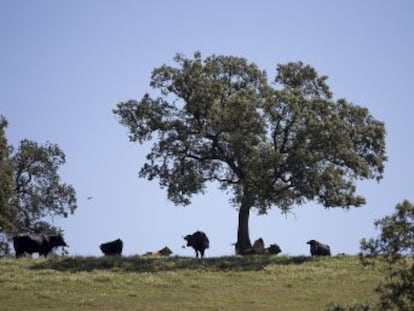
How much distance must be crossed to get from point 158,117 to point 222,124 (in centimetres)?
461

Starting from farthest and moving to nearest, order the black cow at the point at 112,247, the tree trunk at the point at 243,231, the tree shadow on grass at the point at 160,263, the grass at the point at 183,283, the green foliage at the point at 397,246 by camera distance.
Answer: the tree trunk at the point at 243,231
the black cow at the point at 112,247
the tree shadow on grass at the point at 160,263
the grass at the point at 183,283
the green foliage at the point at 397,246

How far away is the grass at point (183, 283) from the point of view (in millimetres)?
29109

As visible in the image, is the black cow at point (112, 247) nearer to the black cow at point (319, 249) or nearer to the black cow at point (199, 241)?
the black cow at point (199, 241)

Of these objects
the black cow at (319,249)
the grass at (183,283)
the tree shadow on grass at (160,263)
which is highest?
the black cow at (319,249)

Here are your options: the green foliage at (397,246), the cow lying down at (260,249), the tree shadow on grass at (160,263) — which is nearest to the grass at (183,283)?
the tree shadow on grass at (160,263)

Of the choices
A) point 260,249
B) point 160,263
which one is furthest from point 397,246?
point 260,249

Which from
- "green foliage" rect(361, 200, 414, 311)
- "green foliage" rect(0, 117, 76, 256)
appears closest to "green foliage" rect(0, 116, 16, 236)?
"green foliage" rect(0, 117, 76, 256)

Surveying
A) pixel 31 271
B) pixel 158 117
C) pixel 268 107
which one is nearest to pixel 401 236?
pixel 31 271

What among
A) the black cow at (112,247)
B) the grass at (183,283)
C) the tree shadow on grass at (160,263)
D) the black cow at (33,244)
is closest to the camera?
the grass at (183,283)

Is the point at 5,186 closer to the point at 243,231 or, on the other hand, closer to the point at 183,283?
the point at 243,231

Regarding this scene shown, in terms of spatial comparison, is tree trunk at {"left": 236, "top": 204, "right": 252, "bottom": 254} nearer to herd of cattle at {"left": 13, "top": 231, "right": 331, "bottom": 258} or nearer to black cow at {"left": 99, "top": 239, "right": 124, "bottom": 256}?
herd of cattle at {"left": 13, "top": 231, "right": 331, "bottom": 258}

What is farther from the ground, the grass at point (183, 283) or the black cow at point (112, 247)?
the black cow at point (112, 247)

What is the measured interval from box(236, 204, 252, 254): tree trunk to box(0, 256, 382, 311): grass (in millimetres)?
5515

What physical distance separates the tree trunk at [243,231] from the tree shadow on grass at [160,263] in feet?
18.4
